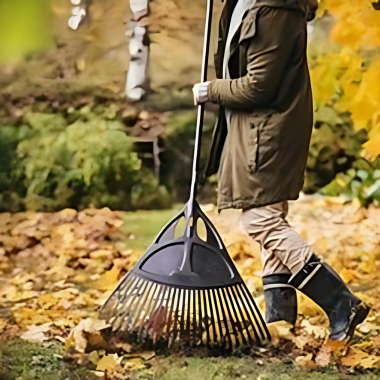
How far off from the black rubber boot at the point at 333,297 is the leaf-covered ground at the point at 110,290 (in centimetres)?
5

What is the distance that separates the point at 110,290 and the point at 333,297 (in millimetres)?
785

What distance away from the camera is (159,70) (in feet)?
5.82

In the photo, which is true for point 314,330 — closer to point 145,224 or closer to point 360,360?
point 360,360

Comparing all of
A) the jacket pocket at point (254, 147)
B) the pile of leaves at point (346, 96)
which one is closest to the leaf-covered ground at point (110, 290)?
the pile of leaves at point (346, 96)

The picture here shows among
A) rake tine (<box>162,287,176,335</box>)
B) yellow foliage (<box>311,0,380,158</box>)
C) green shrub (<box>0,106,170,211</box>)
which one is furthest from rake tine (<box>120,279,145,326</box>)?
yellow foliage (<box>311,0,380,158</box>)

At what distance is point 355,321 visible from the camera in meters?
1.59

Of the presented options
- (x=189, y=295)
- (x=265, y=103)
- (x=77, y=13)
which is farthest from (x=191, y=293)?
(x=77, y=13)

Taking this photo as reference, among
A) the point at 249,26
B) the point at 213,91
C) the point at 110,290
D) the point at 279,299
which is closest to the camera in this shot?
the point at 249,26

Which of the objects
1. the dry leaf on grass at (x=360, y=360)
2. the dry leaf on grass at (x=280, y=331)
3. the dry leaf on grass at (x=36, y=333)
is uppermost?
the dry leaf on grass at (x=280, y=331)

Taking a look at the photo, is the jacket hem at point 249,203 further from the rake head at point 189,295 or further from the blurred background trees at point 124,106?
the blurred background trees at point 124,106

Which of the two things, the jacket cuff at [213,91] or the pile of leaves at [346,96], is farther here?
the pile of leaves at [346,96]

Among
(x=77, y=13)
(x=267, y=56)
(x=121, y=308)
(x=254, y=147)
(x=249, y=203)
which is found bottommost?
(x=121, y=308)

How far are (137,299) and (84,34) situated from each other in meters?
0.97

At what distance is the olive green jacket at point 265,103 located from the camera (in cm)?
146
